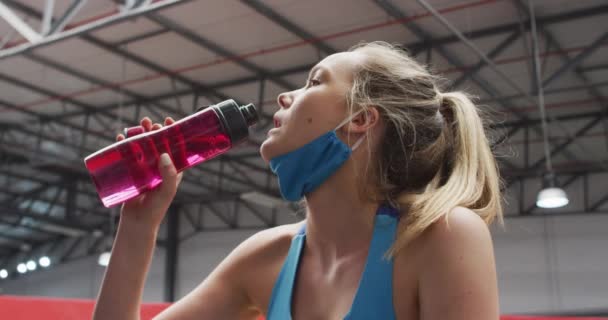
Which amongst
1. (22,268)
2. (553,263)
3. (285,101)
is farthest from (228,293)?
Result: (22,268)

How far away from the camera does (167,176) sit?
1.16m

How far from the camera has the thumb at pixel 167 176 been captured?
3.76 feet

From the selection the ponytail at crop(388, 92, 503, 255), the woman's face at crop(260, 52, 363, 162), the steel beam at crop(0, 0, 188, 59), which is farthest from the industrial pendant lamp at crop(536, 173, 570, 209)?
the woman's face at crop(260, 52, 363, 162)

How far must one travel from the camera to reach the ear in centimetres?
121

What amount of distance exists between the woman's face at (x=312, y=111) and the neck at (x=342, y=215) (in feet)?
0.26

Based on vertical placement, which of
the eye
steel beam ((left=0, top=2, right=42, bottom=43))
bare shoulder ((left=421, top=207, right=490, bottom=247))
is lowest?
bare shoulder ((left=421, top=207, right=490, bottom=247))

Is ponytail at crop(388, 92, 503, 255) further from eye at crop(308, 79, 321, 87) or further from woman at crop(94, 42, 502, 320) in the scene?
eye at crop(308, 79, 321, 87)

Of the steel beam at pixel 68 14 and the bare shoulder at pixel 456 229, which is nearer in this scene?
the bare shoulder at pixel 456 229

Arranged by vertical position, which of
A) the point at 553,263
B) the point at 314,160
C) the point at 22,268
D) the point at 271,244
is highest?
the point at 22,268

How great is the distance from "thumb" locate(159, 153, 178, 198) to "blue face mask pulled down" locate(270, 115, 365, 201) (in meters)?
0.16

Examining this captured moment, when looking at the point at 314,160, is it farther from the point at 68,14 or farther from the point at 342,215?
the point at 68,14

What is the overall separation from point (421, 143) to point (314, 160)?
186 millimetres

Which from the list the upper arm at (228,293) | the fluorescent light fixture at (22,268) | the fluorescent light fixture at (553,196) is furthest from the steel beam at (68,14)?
the fluorescent light fixture at (22,268)

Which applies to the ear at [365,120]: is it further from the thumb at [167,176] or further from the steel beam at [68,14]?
the steel beam at [68,14]
